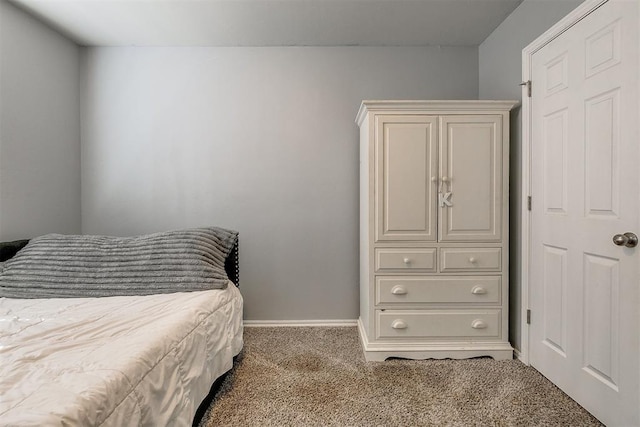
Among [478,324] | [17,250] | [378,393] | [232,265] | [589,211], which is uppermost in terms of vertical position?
[589,211]

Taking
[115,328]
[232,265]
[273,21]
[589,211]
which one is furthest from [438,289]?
[273,21]

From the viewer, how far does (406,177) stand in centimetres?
207

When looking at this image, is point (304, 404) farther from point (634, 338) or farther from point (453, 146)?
point (453, 146)

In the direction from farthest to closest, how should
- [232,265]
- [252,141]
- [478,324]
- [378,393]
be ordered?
[252,141] → [232,265] → [478,324] → [378,393]

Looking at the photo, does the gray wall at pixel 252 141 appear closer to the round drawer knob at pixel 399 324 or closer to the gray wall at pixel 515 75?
the gray wall at pixel 515 75

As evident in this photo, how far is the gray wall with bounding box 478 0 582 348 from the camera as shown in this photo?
6.39 feet

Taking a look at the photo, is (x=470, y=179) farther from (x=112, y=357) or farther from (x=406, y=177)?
(x=112, y=357)

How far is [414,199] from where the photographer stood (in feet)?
6.81

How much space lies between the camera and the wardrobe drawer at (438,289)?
2.10 m

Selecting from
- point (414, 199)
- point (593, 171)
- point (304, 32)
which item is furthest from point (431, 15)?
point (593, 171)

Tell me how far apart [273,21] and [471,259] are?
2.15 m

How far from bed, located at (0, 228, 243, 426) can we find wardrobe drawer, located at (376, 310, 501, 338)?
3.19ft

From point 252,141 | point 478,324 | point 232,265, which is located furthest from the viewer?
point 252,141

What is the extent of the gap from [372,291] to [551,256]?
1053 mm
